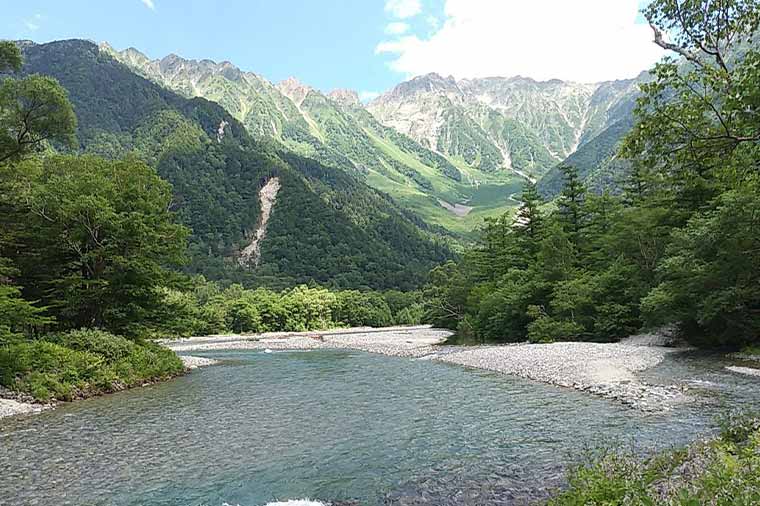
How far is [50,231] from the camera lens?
105 feet

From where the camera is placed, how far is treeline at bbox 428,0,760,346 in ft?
34.1

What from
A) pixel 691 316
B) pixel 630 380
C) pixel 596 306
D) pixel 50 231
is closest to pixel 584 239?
pixel 596 306

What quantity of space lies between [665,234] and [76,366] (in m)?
40.7

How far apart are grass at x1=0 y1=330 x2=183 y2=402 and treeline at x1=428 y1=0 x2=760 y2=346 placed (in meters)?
25.3

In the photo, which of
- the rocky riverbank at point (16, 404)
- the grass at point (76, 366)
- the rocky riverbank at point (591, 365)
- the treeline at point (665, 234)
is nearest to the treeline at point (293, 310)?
the treeline at point (665, 234)

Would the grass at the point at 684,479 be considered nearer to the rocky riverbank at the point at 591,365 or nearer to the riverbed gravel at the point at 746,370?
the rocky riverbank at the point at 591,365

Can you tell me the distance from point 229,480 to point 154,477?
1949 millimetres

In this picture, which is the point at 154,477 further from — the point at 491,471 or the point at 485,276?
the point at 485,276

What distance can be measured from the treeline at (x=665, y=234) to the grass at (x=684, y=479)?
5.31 meters

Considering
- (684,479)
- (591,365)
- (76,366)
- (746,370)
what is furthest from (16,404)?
(746,370)

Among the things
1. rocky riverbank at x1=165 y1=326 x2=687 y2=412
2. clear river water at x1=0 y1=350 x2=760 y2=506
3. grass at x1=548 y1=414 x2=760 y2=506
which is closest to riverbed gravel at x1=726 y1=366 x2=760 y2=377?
clear river water at x1=0 y1=350 x2=760 y2=506

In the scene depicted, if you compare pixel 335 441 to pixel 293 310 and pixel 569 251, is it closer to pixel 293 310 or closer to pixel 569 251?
pixel 569 251

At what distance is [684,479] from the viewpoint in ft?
26.7

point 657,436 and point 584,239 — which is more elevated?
point 584,239
